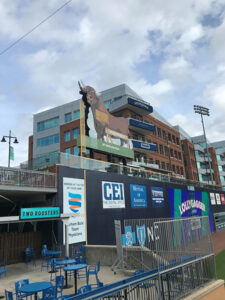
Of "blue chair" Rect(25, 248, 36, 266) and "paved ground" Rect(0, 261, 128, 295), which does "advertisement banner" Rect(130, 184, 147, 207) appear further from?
"paved ground" Rect(0, 261, 128, 295)

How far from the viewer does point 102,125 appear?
25.7m

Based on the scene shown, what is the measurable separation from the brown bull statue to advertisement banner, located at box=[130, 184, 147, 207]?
5533mm

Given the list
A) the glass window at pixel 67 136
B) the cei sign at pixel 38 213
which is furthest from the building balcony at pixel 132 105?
the cei sign at pixel 38 213

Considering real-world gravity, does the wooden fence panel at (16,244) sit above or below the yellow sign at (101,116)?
below

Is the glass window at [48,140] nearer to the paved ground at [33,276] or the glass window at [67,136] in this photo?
the glass window at [67,136]

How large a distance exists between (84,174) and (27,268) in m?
7.68

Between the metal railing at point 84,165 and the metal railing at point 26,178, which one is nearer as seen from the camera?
the metal railing at point 26,178

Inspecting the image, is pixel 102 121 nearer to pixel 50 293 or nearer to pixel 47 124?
pixel 50 293

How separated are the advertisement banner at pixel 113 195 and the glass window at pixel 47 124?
41.7 metres

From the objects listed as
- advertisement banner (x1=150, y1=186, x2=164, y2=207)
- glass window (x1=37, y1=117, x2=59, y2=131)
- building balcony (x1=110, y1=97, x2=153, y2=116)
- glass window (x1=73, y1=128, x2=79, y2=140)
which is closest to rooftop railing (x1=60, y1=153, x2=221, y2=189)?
advertisement banner (x1=150, y1=186, x2=164, y2=207)

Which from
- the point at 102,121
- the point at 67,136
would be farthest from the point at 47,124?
the point at 102,121

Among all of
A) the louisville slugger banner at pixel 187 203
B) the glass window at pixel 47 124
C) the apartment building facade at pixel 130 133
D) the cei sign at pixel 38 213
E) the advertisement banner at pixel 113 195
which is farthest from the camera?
the glass window at pixel 47 124

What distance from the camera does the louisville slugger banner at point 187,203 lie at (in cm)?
3100

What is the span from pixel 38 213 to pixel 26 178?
9.40 feet
